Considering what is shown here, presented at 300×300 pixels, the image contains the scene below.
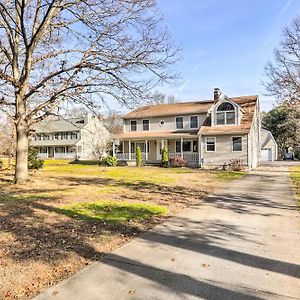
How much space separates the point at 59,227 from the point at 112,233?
1213 mm

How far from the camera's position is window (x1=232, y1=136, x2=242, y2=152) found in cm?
2597

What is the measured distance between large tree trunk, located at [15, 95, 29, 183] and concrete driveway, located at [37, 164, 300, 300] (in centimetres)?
962

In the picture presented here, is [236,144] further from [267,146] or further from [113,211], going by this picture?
[267,146]

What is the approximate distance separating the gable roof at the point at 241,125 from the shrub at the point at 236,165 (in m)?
2.51

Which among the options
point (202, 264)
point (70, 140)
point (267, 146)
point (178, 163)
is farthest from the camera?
point (70, 140)

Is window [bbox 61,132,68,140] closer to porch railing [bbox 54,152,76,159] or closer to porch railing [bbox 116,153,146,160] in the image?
porch railing [bbox 54,152,76,159]

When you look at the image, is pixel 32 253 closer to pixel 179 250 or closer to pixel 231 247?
pixel 179 250

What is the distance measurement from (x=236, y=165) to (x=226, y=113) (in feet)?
16.6

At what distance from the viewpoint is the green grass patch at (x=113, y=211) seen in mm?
7355

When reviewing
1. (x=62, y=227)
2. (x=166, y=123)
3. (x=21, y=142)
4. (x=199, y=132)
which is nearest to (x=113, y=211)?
(x=62, y=227)

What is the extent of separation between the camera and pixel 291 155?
5219cm

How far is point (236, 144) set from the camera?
26109 mm

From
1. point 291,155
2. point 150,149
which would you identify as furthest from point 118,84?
point 291,155

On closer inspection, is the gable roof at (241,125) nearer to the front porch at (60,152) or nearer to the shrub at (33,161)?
the shrub at (33,161)
